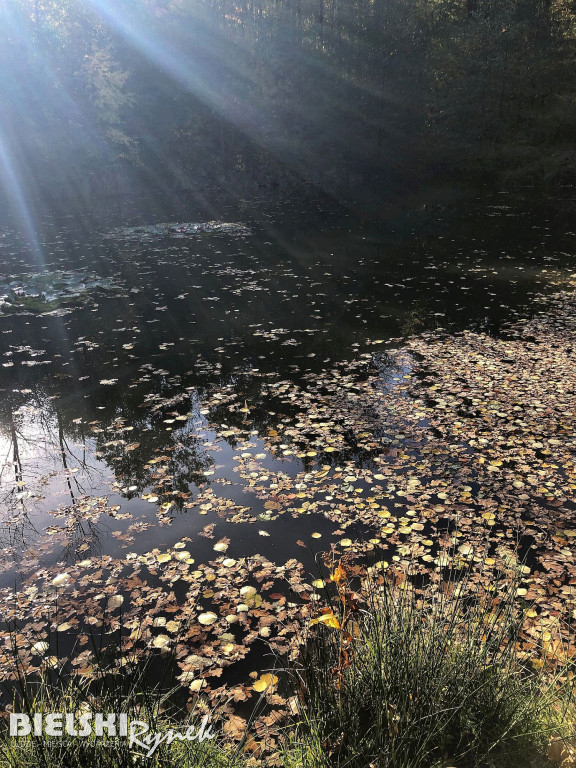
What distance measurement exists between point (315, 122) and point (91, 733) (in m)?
45.4

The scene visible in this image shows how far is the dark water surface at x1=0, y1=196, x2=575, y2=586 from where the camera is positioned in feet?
17.0

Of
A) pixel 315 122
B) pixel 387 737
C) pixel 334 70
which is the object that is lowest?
pixel 387 737

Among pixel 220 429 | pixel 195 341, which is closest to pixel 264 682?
pixel 220 429

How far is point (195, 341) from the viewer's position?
34.0 feet

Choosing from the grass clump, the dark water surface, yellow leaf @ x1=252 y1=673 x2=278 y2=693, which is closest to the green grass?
the grass clump

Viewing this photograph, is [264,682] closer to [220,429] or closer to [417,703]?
[417,703]

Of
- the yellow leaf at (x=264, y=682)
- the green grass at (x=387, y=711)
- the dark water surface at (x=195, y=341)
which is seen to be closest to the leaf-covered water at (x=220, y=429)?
the dark water surface at (x=195, y=341)

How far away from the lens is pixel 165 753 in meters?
2.40

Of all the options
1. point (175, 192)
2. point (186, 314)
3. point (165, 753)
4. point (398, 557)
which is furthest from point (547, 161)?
point (165, 753)

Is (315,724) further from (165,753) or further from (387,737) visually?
(165,753)

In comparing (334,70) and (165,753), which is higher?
(334,70)

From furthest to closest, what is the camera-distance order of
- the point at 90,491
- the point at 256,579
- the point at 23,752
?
the point at 90,491, the point at 256,579, the point at 23,752

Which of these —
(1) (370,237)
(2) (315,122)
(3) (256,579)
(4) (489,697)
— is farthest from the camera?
(2) (315,122)

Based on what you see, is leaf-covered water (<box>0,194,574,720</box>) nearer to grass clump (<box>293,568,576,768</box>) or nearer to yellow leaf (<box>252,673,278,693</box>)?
yellow leaf (<box>252,673,278,693</box>)
